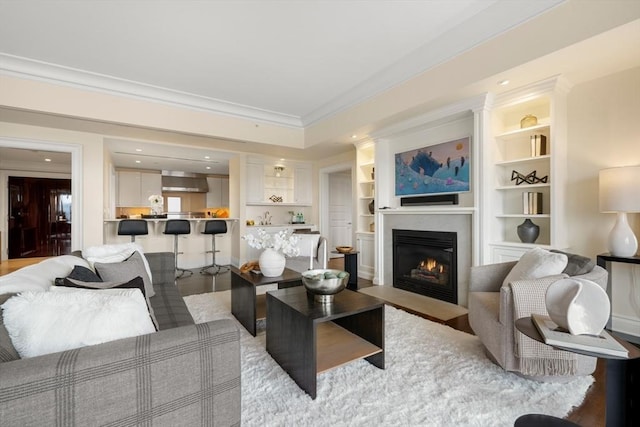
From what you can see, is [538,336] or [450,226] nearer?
[538,336]

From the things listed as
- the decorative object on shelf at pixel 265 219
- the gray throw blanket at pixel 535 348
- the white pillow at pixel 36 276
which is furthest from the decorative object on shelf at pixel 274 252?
the decorative object on shelf at pixel 265 219

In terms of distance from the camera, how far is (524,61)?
8.02ft

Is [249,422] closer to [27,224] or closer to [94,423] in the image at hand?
[94,423]

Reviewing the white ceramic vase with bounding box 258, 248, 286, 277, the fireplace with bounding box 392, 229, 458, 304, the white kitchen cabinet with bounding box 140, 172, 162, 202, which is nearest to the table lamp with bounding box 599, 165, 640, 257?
the fireplace with bounding box 392, 229, 458, 304

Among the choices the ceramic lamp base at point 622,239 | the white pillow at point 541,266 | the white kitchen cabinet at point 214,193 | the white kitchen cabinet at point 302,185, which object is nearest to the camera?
the white pillow at point 541,266

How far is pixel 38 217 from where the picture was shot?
7.81 meters

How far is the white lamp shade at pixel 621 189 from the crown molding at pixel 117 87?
431cm

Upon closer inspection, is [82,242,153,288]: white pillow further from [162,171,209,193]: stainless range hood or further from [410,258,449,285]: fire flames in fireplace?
[162,171,209,193]: stainless range hood

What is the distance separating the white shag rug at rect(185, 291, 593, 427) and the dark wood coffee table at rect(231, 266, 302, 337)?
372 mm

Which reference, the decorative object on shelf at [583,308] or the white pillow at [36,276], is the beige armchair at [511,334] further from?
the white pillow at [36,276]

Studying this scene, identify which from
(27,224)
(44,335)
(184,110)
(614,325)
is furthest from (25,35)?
(27,224)

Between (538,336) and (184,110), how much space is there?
4682 millimetres

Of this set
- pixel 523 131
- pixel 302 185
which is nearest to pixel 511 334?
pixel 523 131

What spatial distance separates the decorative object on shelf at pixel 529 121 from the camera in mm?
3082
